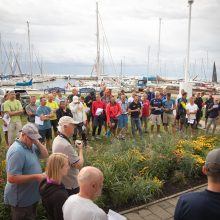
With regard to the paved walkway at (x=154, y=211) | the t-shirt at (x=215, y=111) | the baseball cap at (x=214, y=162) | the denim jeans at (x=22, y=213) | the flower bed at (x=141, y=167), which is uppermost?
the baseball cap at (x=214, y=162)

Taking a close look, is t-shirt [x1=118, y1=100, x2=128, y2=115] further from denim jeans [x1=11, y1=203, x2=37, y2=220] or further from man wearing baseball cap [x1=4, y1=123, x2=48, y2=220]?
denim jeans [x1=11, y1=203, x2=37, y2=220]

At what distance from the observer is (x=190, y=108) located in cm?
1112

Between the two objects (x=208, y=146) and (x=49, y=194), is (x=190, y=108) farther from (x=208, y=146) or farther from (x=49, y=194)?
(x=49, y=194)

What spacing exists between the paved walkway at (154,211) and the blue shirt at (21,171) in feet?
6.60

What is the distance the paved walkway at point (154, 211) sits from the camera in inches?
186

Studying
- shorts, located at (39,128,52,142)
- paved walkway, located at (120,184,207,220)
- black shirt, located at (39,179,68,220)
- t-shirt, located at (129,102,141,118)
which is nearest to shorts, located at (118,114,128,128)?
t-shirt, located at (129,102,141,118)

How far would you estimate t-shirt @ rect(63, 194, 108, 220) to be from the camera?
245cm

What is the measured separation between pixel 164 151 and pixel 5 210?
418 centimetres

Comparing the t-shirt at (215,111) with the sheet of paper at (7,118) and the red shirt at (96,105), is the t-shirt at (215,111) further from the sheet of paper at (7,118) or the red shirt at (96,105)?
the sheet of paper at (7,118)

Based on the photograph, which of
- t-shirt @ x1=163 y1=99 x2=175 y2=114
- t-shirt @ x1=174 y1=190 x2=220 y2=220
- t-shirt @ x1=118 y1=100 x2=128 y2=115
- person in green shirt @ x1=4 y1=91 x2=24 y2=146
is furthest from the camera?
t-shirt @ x1=163 y1=99 x2=175 y2=114

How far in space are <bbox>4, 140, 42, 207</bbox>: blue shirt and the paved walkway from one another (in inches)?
79.2

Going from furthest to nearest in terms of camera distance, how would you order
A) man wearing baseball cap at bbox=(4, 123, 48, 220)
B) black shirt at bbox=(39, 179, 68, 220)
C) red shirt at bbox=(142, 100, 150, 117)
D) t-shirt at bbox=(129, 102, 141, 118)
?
red shirt at bbox=(142, 100, 150, 117) < t-shirt at bbox=(129, 102, 141, 118) < man wearing baseball cap at bbox=(4, 123, 48, 220) < black shirt at bbox=(39, 179, 68, 220)

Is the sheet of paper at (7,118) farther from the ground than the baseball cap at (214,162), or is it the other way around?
the baseball cap at (214,162)

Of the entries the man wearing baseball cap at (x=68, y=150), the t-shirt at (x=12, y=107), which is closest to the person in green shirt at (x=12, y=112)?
the t-shirt at (x=12, y=107)
